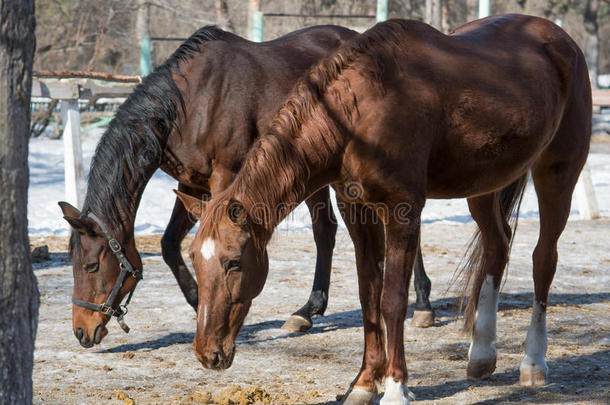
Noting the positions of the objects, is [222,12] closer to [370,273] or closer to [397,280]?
[370,273]

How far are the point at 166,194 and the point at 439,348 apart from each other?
794 centimetres

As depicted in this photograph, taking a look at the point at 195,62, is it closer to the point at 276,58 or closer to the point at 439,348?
the point at 276,58

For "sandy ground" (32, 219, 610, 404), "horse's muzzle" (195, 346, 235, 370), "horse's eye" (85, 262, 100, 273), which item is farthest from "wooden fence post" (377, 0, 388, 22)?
"horse's muzzle" (195, 346, 235, 370)

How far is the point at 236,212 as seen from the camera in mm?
3057

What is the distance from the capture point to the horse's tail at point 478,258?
459cm

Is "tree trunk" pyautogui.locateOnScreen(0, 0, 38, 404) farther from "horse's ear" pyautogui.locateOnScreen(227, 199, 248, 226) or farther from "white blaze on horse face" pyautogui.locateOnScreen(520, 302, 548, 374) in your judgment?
"white blaze on horse face" pyautogui.locateOnScreen(520, 302, 548, 374)

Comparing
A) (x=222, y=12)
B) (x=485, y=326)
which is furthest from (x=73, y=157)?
(x=222, y=12)

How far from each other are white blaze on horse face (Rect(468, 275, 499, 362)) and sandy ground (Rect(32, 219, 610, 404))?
150 millimetres

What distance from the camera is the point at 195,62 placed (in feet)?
15.5

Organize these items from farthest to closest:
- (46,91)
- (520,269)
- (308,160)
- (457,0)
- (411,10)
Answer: (457,0)
(411,10)
(46,91)
(520,269)
(308,160)

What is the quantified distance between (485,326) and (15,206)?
2.70 metres

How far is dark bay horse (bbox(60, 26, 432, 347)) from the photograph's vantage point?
14.3 ft

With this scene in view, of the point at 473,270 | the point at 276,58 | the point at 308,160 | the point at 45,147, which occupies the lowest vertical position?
the point at 45,147

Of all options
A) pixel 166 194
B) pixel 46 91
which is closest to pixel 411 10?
pixel 166 194
